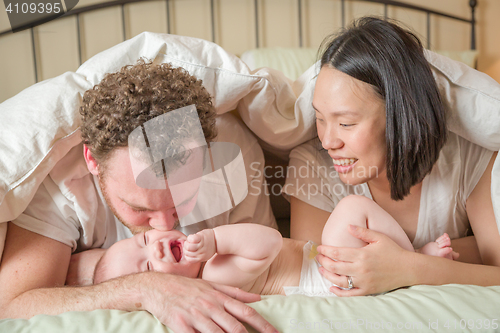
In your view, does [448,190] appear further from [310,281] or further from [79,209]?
[79,209]

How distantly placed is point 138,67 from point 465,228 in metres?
1.00

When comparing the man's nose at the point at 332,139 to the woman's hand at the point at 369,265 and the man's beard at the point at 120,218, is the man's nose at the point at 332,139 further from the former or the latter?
the man's beard at the point at 120,218

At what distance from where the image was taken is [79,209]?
2.89 ft

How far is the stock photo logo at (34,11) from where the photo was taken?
4.64 feet

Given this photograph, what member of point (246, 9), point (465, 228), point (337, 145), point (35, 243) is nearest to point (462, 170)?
point (465, 228)

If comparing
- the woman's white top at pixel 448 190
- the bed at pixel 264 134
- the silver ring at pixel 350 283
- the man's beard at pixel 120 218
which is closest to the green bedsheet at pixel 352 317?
the bed at pixel 264 134

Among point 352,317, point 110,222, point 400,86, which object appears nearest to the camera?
point 352,317

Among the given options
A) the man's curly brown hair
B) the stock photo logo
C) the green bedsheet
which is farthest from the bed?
the stock photo logo

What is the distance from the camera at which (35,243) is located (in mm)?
814

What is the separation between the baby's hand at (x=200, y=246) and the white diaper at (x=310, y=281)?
0.22 meters

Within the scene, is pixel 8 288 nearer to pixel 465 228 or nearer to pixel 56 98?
pixel 56 98

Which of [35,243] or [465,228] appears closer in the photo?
[35,243]

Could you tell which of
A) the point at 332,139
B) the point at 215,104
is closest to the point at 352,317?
the point at 332,139

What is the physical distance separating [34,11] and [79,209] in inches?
43.3
